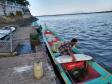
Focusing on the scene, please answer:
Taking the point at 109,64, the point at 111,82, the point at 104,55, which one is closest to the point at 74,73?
the point at 111,82

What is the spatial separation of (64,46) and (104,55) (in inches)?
229

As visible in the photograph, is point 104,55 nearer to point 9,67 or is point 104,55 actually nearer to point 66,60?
point 66,60

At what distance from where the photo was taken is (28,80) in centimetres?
770

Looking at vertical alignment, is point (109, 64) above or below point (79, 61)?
below

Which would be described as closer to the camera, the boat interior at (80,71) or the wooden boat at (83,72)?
the wooden boat at (83,72)

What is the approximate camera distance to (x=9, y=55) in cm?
1184

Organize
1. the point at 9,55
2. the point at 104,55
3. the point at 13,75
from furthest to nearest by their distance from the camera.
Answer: the point at 104,55, the point at 9,55, the point at 13,75

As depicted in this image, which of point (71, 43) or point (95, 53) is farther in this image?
point (95, 53)

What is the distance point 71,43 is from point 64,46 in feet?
1.40

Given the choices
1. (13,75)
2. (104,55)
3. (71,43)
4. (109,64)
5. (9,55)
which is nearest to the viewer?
(13,75)

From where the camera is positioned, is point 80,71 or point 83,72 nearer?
point 80,71

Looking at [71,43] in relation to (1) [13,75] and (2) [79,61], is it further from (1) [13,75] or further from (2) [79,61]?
(1) [13,75]

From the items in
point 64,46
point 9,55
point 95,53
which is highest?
point 64,46

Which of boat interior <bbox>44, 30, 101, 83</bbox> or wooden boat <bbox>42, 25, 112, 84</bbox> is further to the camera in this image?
boat interior <bbox>44, 30, 101, 83</bbox>
